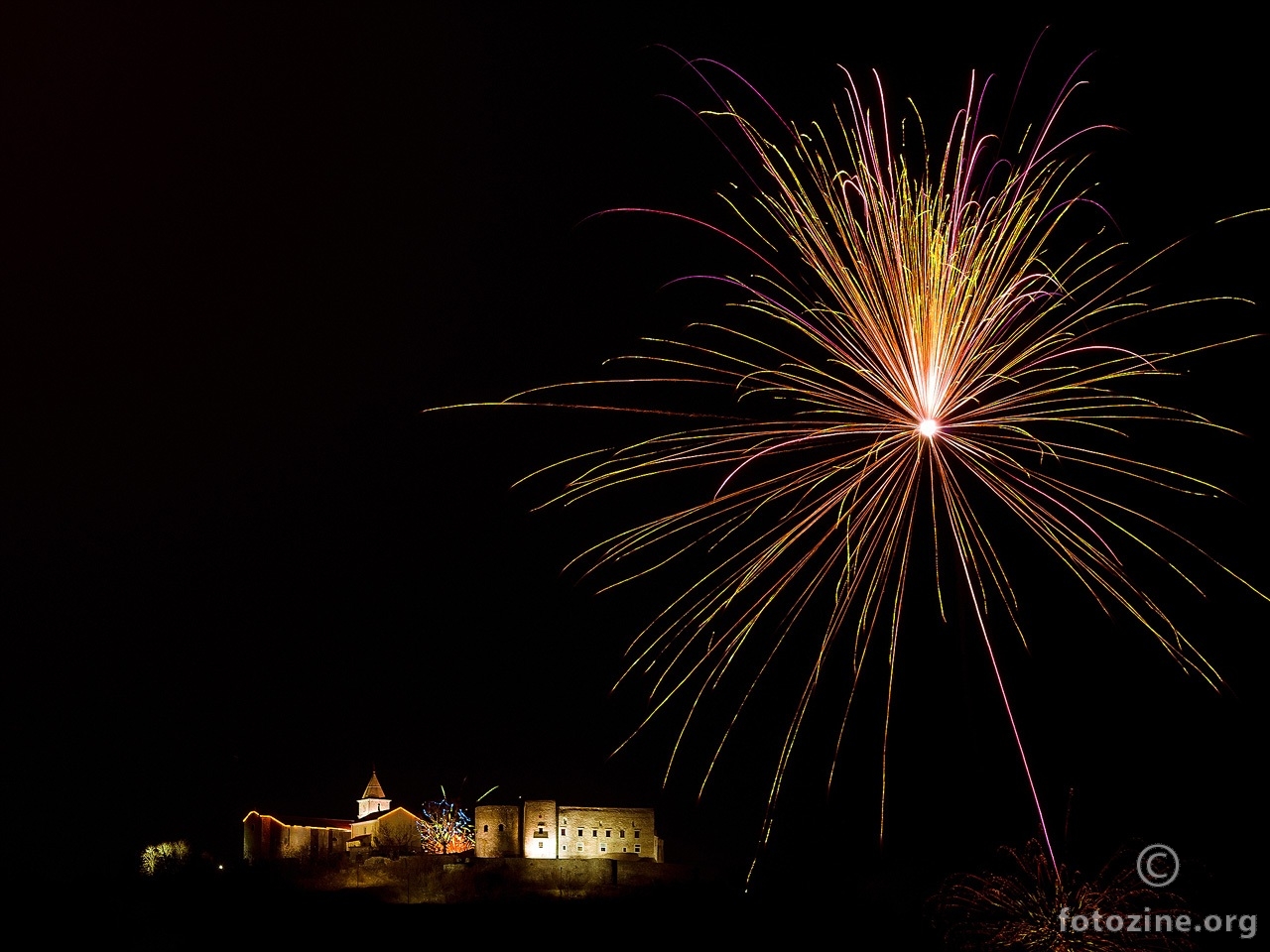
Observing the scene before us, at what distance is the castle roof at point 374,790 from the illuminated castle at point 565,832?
15579 millimetres

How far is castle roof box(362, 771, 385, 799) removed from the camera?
70.9m

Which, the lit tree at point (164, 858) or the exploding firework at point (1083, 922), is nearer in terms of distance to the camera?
the exploding firework at point (1083, 922)

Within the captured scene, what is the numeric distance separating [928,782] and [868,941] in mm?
19259

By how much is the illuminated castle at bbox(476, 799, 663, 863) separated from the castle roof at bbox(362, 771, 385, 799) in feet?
51.1

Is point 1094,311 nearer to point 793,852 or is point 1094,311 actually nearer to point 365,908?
point 365,908

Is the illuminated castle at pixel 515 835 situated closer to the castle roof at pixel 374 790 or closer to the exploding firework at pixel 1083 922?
the castle roof at pixel 374 790

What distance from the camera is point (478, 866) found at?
53.0m

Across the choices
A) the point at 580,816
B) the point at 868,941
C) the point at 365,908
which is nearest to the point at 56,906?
the point at 365,908

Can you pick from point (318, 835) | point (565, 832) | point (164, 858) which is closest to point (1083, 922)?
point (565, 832)

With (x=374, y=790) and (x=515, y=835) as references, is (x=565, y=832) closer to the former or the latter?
(x=515, y=835)

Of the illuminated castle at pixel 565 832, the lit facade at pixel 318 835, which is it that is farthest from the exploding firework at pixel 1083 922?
the lit facade at pixel 318 835

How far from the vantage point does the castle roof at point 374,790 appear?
233ft

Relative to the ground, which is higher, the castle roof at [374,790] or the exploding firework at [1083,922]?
the castle roof at [374,790]

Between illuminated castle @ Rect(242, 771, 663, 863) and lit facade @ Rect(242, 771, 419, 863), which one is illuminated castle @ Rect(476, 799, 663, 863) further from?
lit facade @ Rect(242, 771, 419, 863)
